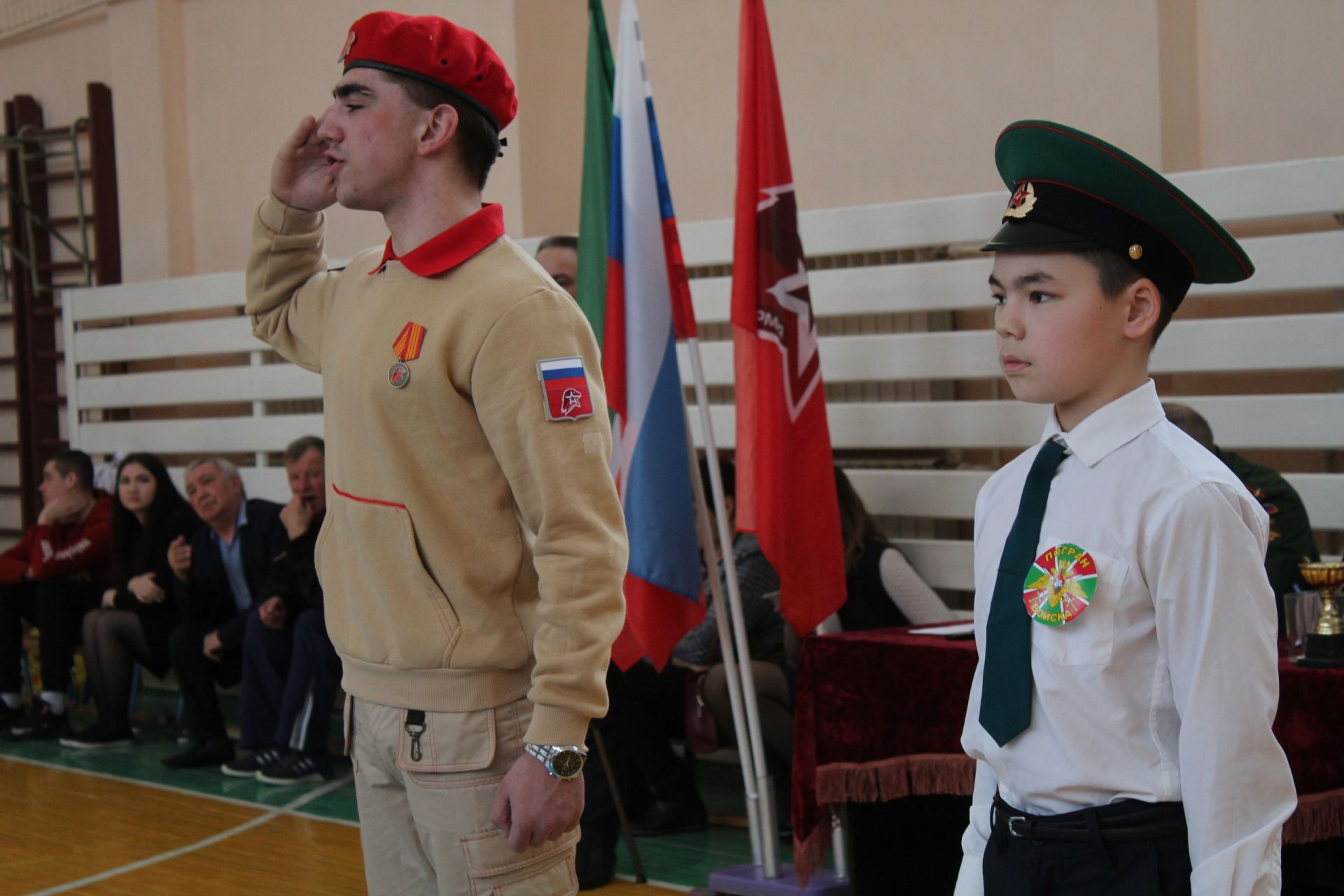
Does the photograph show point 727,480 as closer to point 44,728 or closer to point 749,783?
point 749,783

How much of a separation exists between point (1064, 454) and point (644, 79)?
2248 mm

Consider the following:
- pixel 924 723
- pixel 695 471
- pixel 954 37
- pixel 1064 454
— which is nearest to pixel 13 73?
pixel 954 37

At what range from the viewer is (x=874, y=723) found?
9.36 ft

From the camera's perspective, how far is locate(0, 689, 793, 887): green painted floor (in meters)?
3.70

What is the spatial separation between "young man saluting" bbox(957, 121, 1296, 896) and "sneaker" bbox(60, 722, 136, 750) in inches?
190

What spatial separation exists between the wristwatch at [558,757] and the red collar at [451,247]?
547mm

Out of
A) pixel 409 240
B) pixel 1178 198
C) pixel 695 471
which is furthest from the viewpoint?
pixel 695 471

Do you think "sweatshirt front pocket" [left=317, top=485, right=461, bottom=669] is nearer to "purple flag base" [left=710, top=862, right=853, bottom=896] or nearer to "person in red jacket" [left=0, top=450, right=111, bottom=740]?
"purple flag base" [left=710, top=862, right=853, bottom=896]

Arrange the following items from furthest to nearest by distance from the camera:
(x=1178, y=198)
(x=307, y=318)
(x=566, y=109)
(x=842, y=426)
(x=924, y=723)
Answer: (x=566, y=109) < (x=842, y=426) < (x=924, y=723) < (x=307, y=318) < (x=1178, y=198)

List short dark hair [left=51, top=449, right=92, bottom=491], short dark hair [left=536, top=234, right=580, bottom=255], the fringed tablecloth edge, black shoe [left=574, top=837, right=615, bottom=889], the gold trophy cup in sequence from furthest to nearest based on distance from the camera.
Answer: short dark hair [left=51, top=449, right=92, bottom=491] < short dark hair [left=536, top=234, right=580, bottom=255] < black shoe [left=574, top=837, right=615, bottom=889] < the fringed tablecloth edge < the gold trophy cup

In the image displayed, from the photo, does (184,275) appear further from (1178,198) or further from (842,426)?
(1178,198)

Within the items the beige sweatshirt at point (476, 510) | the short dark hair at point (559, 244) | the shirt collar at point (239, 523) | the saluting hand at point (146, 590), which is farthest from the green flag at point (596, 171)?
the saluting hand at point (146, 590)

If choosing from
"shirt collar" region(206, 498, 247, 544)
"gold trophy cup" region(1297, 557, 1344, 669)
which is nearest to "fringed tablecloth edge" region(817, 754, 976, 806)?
"gold trophy cup" region(1297, 557, 1344, 669)

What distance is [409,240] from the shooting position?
1.57 m
